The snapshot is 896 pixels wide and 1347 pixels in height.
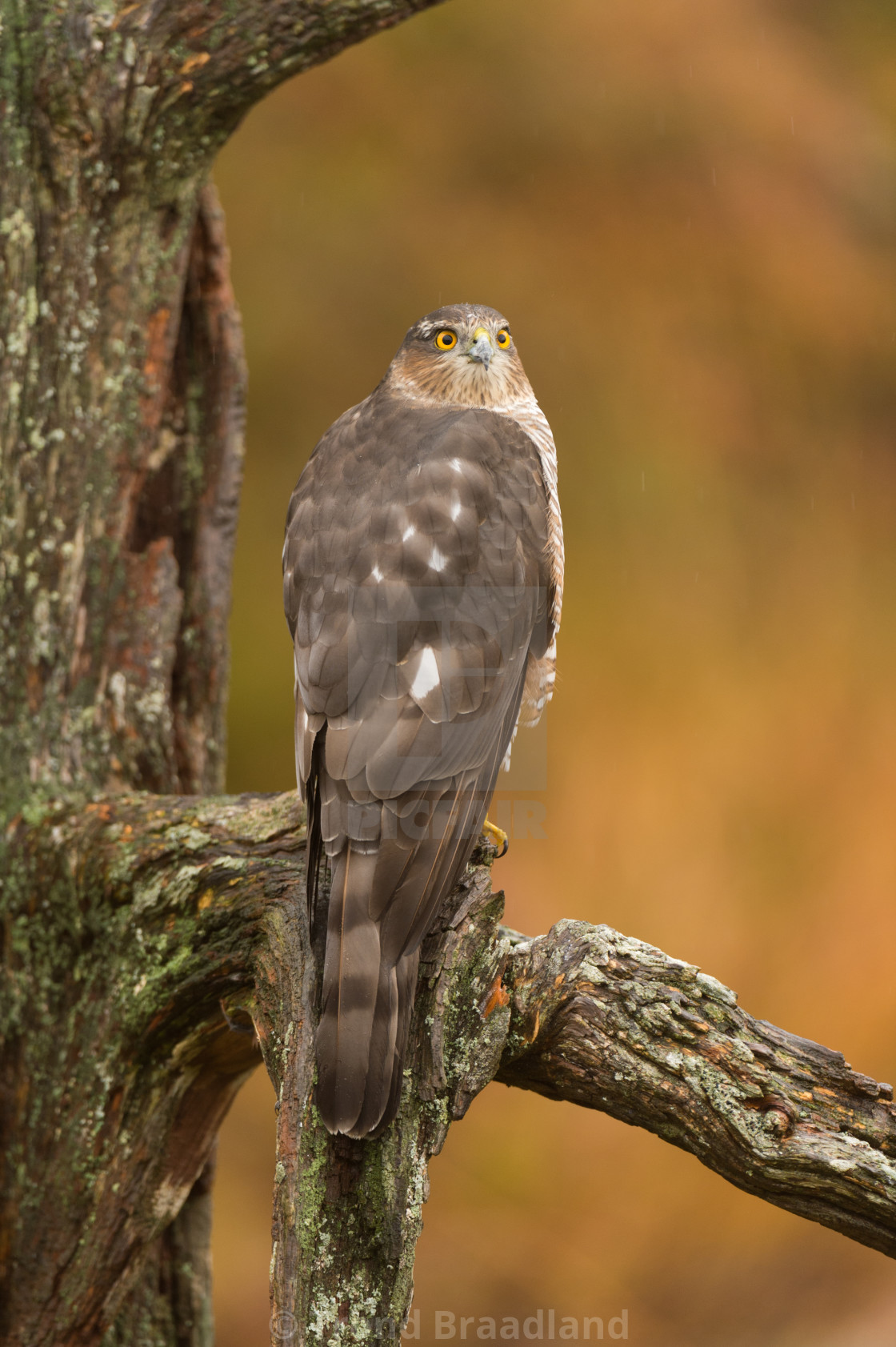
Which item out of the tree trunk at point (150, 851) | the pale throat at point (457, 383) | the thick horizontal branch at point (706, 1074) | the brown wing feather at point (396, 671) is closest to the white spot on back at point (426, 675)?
the brown wing feather at point (396, 671)

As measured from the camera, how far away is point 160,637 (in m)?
2.69

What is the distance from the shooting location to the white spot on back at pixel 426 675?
2076 mm

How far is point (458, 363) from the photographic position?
271 cm

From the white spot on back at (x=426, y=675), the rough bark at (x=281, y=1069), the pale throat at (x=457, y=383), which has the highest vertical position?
the pale throat at (x=457, y=383)

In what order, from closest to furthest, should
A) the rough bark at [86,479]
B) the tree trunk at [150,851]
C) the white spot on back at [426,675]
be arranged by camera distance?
the tree trunk at [150,851] < the white spot on back at [426,675] < the rough bark at [86,479]

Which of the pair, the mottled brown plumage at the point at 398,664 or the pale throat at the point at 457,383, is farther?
the pale throat at the point at 457,383

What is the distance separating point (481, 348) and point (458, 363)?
0.27ft

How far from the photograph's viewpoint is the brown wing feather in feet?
5.92

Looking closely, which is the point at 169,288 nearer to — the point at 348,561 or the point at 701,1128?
the point at 348,561

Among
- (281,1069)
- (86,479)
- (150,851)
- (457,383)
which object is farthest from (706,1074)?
(86,479)

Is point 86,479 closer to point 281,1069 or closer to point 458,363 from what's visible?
point 458,363

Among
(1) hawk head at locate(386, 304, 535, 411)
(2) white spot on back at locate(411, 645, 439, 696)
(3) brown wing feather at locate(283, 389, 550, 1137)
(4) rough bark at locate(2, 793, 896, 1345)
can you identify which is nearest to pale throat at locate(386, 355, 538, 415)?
(1) hawk head at locate(386, 304, 535, 411)

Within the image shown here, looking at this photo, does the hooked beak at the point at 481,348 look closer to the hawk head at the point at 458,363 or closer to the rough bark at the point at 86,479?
the hawk head at the point at 458,363

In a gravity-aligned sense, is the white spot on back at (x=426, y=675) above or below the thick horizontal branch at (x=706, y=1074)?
above
